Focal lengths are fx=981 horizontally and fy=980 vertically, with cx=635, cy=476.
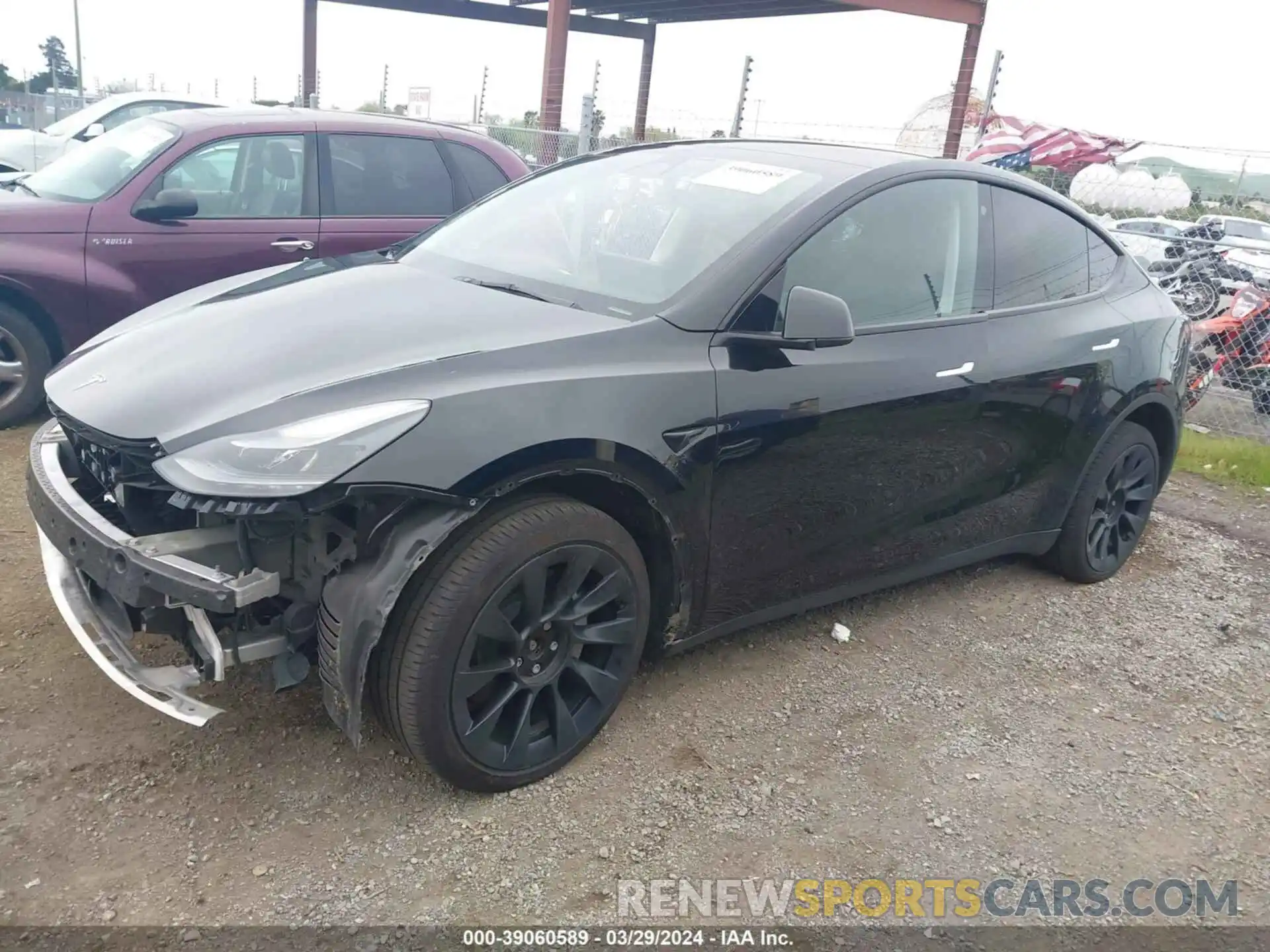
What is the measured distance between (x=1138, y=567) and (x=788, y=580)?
96.2 inches

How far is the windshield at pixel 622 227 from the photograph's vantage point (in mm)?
2963

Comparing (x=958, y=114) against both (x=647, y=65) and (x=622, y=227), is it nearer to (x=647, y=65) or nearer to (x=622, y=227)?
(x=622, y=227)

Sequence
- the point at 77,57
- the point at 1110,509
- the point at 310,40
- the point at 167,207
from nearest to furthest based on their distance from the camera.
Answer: the point at 1110,509
the point at 167,207
the point at 310,40
the point at 77,57

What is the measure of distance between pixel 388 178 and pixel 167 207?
4.14 ft

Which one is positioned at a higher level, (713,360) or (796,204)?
(796,204)

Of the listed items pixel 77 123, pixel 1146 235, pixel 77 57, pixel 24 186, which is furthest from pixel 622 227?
pixel 77 57

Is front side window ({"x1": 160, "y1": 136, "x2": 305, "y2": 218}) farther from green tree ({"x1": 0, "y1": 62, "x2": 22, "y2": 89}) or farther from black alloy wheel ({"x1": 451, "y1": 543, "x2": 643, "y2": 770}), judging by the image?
green tree ({"x1": 0, "y1": 62, "x2": 22, "y2": 89})

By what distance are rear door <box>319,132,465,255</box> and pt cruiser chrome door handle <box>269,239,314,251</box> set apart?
0.29 feet

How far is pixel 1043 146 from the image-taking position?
1431 centimetres

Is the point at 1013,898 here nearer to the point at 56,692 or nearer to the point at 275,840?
the point at 275,840

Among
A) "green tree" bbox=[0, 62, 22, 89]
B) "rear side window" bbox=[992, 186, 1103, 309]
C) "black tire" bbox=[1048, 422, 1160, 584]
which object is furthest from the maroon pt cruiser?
"green tree" bbox=[0, 62, 22, 89]

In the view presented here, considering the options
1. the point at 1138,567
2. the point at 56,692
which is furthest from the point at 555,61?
the point at 56,692

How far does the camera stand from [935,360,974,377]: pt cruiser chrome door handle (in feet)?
10.9

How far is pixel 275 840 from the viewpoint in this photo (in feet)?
7.91
